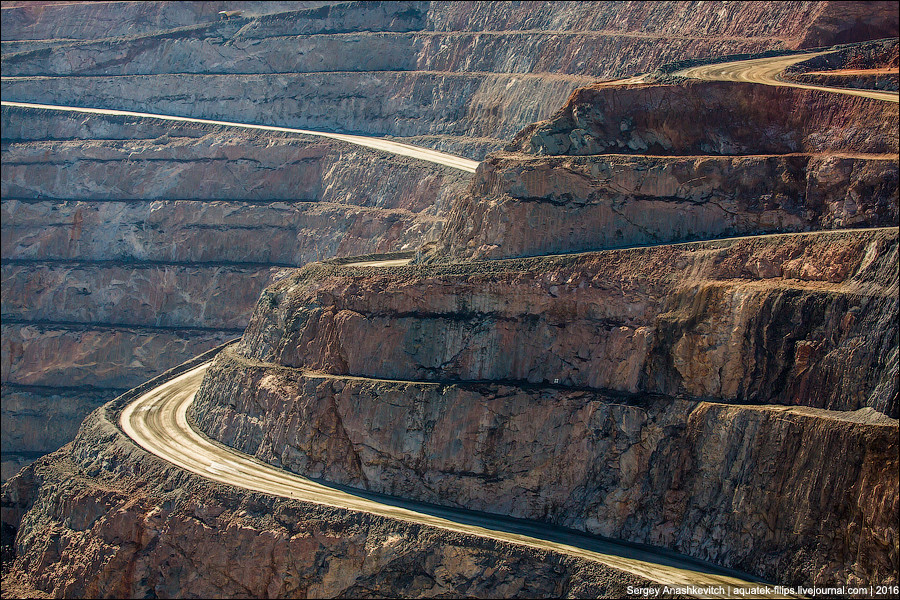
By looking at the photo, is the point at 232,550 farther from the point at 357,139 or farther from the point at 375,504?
the point at 357,139

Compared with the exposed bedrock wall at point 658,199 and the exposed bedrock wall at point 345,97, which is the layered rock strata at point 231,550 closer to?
the exposed bedrock wall at point 658,199

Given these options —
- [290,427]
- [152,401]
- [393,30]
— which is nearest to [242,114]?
[393,30]

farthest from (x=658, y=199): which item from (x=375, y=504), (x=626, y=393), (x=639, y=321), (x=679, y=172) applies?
(x=375, y=504)

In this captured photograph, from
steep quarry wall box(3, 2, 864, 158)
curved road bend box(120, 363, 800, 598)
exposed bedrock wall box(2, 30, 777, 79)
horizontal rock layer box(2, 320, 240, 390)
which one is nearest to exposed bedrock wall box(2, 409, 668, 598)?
curved road bend box(120, 363, 800, 598)

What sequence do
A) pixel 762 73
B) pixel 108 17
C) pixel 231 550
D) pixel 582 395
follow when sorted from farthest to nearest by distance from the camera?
pixel 108 17 → pixel 762 73 → pixel 231 550 → pixel 582 395

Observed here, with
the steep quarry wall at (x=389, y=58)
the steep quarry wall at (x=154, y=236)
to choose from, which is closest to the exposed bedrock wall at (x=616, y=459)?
the steep quarry wall at (x=154, y=236)

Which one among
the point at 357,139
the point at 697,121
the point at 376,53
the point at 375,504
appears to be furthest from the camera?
the point at 376,53

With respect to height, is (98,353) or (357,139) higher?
(357,139)

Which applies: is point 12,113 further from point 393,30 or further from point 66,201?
point 393,30
